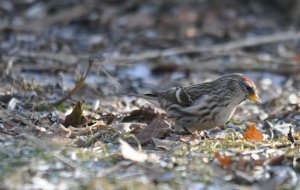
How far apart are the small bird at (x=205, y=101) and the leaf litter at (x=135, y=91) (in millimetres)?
113

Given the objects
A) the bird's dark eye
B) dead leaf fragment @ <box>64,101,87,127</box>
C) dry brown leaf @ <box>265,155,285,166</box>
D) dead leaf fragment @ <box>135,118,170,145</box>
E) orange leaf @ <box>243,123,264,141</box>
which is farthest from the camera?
the bird's dark eye

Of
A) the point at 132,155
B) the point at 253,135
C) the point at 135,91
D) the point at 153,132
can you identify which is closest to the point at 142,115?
the point at 153,132

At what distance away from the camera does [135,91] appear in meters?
5.71

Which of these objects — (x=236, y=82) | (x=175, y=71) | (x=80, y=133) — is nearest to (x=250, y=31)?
(x=175, y=71)

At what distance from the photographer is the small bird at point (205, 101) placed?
4.23 m

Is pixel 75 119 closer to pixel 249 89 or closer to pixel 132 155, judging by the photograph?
pixel 132 155

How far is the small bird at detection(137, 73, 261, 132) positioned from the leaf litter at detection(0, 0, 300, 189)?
113mm

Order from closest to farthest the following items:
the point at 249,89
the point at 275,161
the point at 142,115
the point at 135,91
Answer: the point at 275,161 → the point at 249,89 → the point at 142,115 → the point at 135,91

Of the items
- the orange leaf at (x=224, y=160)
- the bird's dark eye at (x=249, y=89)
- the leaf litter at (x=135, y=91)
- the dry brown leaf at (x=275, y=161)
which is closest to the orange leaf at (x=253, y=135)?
the leaf litter at (x=135, y=91)

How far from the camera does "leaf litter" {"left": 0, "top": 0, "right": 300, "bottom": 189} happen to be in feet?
10.8

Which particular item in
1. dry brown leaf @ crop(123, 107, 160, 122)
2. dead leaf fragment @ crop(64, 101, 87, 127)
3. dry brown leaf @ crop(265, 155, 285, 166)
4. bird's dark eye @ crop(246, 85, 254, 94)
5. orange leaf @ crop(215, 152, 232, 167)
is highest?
bird's dark eye @ crop(246, 85, 254, 94)

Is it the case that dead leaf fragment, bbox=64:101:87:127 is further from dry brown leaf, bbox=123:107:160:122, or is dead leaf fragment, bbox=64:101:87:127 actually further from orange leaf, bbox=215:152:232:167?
orange leaf, bbox=215:152:232:167

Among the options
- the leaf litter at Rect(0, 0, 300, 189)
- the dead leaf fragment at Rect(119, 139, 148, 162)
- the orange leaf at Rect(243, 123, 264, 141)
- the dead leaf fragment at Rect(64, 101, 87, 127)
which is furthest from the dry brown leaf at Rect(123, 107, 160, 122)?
the dead leaf fragment at Rect(119, 139, 148, 162)

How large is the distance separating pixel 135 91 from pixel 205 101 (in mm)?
1475
